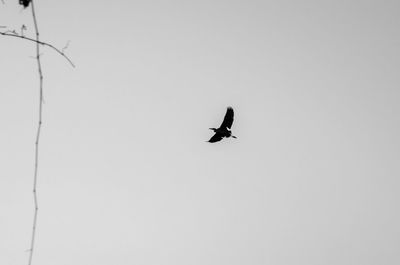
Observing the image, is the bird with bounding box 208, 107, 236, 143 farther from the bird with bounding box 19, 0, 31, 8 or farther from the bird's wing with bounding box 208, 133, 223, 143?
the bird with bounding box 19, 0, 31, 8

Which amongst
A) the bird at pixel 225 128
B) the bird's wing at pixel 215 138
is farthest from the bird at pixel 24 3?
the bird's wing at pixel 215 138

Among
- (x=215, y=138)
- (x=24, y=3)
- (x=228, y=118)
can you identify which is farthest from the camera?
(x=215, y=138)

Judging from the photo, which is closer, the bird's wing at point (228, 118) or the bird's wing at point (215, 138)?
the bird's wing at point (228, 118)

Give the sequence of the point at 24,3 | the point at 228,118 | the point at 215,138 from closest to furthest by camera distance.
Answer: the point at 24,3
the point at 228,118
the point at 215,138

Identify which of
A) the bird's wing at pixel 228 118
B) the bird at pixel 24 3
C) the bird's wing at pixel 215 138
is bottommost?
the bird's wing at pixel 215 138

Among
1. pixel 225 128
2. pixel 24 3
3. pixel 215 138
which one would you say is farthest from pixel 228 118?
A: pixel 24 3

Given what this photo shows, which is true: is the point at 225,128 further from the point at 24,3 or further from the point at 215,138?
the point at 24,3

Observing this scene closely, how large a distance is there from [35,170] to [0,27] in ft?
2.21

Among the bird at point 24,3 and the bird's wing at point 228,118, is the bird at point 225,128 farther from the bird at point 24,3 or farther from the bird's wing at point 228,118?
the bird at point 24,3

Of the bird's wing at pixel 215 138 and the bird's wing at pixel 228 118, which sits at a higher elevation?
the bird's wing at pixel 228 118

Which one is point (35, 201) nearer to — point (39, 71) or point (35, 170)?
point (35, 170)

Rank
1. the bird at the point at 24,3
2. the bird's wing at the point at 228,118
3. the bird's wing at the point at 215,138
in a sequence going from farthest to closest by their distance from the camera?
1. the bird's wing at the point at 215,138
2. the bird's wing at the point at 228,118
3. the bird at the point at 24,3

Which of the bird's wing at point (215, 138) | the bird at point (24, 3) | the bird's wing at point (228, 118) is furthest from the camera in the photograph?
the bird's wing at point (215, 138)

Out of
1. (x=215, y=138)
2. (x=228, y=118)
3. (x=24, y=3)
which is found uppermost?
(x=228, y=118)
